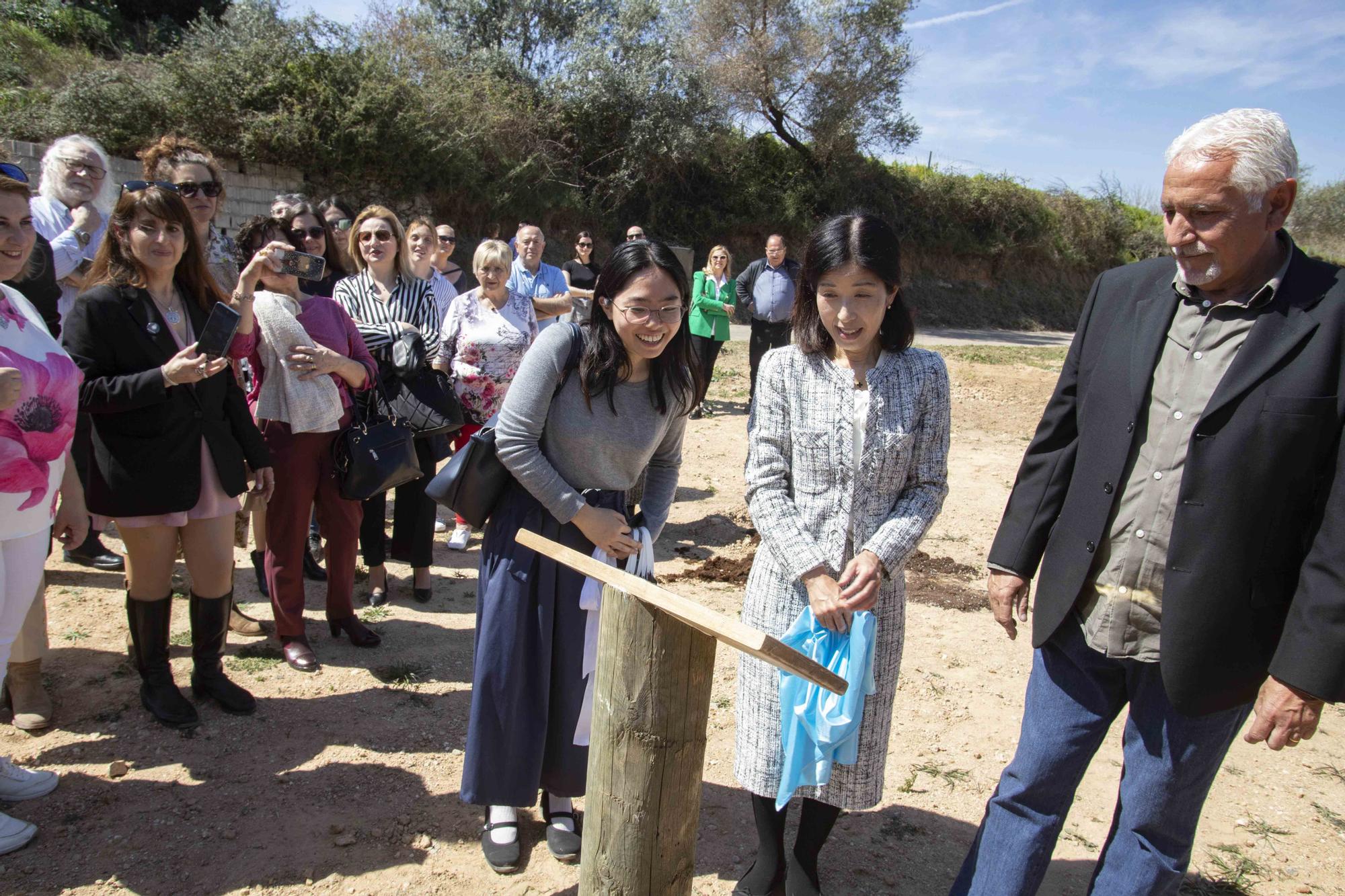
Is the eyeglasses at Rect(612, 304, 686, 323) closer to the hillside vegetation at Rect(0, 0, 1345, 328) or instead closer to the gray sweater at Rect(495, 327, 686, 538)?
the gray sweater at Rect(495, 327, 686, 538)

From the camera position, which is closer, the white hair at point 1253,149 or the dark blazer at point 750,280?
the white hair at point 1253,149

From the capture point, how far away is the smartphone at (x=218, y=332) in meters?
3.04

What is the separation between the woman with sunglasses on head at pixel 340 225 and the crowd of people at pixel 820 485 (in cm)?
100

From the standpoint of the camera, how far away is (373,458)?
3957mm

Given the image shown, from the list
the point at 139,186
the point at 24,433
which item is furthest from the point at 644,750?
the point at 139,186

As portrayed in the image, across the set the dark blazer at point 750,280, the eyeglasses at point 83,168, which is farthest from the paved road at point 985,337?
the eyeglasses at point 83,168

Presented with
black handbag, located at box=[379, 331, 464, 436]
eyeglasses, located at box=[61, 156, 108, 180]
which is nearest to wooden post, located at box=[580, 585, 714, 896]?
black handbag, located at box=[379, 331, 464, 436]

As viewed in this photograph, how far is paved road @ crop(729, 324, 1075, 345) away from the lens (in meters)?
18.9

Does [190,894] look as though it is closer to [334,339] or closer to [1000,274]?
[334,339]

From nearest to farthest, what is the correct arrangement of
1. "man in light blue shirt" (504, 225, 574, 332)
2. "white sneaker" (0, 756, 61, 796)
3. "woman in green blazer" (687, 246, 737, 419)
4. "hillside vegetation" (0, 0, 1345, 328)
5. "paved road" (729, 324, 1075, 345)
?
"white sneaker" (0, 756, 61, 796) → "man in light blue shirt" (504, 225, 574, 332) → "woman in green blazer" (687, 246, 737, 419) → "hillside vegetation" (0, 0, 1345, 328) → "paved road" (729, 324, 1075, 345)

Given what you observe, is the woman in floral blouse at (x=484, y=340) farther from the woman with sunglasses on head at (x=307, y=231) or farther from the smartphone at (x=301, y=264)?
the smartphone at (x=301, y=264)

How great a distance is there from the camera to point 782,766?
247 cm

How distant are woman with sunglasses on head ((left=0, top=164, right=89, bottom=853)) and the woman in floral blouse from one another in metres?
2.37

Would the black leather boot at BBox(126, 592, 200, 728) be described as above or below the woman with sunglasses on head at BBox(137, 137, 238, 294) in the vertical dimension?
below
